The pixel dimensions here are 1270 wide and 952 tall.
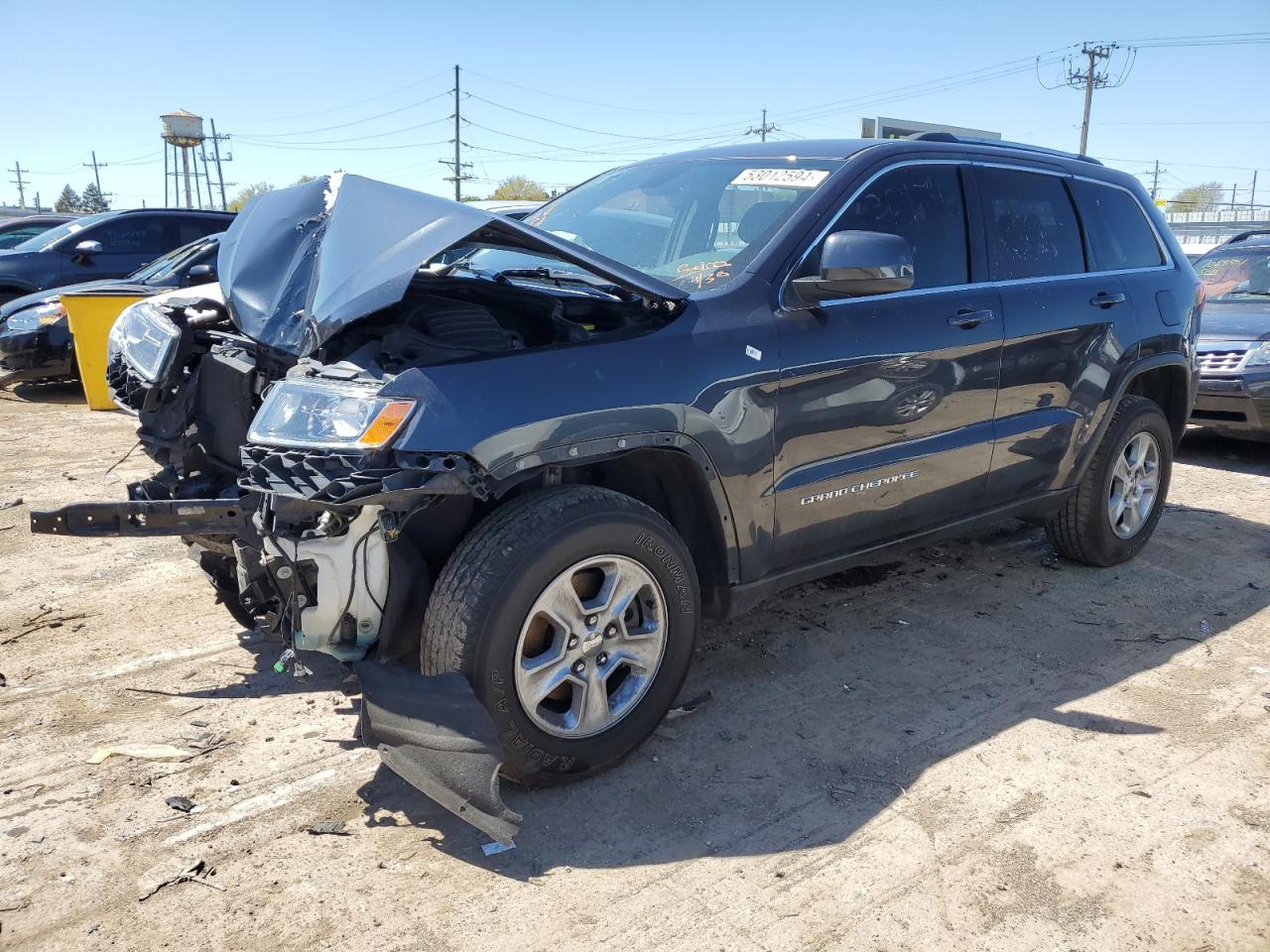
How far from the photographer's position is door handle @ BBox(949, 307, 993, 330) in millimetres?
3861

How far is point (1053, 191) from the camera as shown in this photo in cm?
457

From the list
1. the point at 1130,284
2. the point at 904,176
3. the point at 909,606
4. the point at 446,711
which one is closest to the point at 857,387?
the point at 904,176

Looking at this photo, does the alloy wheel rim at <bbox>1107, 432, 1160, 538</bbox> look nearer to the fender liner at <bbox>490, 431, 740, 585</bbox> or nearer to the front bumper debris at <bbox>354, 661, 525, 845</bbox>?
the fender liner at <bbox>490, 431, 740, 585</bbox>

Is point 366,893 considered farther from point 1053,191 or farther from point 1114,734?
point 1053,191

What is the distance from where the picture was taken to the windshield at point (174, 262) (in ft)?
30.1

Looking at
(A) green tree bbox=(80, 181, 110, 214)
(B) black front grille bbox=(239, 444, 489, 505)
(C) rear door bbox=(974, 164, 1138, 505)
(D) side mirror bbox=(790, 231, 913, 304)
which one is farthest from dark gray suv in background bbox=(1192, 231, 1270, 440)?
(A) green tree bbox=(80, 181, 110, 214)

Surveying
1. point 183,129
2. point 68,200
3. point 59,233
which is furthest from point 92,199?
point 59,233

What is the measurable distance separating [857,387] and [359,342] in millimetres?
1748

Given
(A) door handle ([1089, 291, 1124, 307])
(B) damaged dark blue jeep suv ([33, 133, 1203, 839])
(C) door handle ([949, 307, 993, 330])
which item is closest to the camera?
(B) damaged dark blue jeep suv ([33, 133, 1203, 839])

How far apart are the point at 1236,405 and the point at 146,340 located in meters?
7.72

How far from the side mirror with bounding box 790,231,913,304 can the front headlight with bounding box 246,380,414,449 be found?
149 centimetres

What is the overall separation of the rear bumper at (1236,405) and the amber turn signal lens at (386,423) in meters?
6.95

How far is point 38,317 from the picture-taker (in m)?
9.34

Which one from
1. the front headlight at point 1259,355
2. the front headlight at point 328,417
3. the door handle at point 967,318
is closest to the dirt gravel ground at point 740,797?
the front headlight at point 328,417
